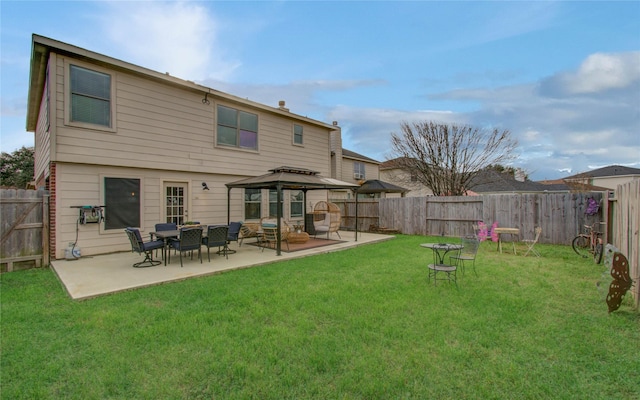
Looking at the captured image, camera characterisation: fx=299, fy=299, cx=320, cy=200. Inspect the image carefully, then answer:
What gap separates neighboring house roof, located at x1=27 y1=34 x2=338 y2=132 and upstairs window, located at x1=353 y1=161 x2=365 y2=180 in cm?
1055

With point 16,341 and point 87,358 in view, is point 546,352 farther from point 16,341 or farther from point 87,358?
point 16,341

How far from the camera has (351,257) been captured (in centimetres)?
800

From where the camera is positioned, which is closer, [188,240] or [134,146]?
[188,240]

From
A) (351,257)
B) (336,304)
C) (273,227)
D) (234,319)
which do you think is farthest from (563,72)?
(234,319)

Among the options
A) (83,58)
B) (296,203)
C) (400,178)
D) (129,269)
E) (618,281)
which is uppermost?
(83,58)

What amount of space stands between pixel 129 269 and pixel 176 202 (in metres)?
3.40

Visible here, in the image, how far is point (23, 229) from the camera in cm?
671

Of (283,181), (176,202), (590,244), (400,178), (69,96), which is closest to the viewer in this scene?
(69,96)

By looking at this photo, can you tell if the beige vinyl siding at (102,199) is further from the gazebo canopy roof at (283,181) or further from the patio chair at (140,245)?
the patio chair at (140,245)

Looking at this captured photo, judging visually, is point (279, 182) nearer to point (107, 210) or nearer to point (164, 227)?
point (164, 227)

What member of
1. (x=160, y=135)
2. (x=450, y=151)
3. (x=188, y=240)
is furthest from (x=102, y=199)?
(x=450, y=151)

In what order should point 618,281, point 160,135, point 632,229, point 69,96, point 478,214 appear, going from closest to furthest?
point 618,281 < point 632,229 < point 69,96 < point 160,135 < point 478,214

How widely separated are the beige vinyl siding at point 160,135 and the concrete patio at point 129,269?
2.61 meters

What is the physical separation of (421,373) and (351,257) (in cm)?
536
